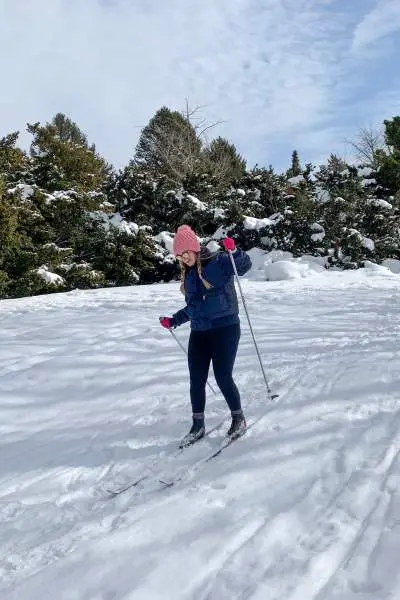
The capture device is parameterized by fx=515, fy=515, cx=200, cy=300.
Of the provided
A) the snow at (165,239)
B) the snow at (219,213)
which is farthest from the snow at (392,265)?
the snow at (165,239)

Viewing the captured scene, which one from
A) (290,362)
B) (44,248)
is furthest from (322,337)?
(44,248)

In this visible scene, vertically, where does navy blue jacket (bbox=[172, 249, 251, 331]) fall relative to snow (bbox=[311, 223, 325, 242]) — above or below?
below

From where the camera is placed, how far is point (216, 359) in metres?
4.38

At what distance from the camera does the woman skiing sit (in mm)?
4355

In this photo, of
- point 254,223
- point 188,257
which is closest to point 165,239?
point 254,223

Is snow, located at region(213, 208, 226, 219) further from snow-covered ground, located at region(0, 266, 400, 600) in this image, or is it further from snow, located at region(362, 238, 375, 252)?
snow-covered ground, located at region(0, 266, 400, 600)

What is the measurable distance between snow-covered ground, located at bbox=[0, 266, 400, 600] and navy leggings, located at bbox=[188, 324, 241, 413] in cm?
37

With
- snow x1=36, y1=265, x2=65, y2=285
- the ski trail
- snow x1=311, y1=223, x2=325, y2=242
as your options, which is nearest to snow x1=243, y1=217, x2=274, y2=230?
snow x1=311, y1=223, x2=325, y2=242

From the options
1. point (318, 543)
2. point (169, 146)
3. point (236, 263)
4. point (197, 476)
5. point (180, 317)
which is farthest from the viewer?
point (169, 146)

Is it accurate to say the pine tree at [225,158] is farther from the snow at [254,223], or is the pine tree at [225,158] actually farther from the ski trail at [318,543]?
the ski trail at [318,543]

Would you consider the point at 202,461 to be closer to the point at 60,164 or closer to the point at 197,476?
the point at 197,476

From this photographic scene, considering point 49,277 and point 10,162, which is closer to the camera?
point 49,277

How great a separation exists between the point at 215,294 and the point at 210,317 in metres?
Answer: 0.20

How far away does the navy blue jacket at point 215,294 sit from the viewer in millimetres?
4352
